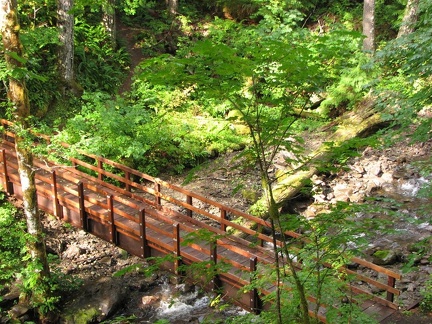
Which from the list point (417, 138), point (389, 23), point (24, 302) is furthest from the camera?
point (389, 23)

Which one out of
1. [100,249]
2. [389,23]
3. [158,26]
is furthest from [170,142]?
[389,23]

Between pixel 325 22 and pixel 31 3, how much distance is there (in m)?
13.8

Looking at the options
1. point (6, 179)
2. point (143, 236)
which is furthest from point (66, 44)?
point (143, 236)

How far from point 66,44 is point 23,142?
8.52 metres

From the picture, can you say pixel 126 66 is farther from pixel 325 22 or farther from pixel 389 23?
pixel 389 23

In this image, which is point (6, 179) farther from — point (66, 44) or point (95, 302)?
point (66, 44)

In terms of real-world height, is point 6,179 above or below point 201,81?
below

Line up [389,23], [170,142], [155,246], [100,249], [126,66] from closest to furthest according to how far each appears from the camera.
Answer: [155,246], [100,249], [170,142], [126,66], [389,23]

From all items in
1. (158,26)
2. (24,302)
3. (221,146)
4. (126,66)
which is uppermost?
(158,26)

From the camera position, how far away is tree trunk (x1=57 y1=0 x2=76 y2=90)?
15508 millimetres

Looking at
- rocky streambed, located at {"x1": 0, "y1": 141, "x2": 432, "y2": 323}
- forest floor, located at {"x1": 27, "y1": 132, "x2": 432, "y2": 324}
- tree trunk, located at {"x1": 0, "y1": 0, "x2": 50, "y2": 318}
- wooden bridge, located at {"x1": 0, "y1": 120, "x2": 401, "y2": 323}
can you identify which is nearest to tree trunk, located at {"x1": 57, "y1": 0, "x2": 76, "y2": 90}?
wooden bridge, located at {"x1": 0, "y1": 120, "x2": 401, "y2": 323}

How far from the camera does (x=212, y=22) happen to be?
2173 cm

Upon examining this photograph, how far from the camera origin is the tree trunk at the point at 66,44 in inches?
611

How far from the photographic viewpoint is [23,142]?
8523mm
